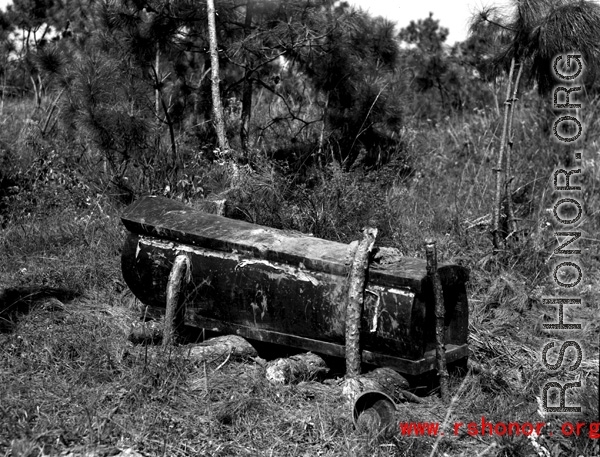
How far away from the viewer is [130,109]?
597cm

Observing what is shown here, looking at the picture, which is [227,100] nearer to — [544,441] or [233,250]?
[233,250]

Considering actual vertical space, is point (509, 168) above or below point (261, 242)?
above

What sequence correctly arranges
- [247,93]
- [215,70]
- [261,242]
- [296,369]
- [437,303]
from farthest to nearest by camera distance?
[247,93] → [215,70] → [261,242] → [296,369] → [437,303]

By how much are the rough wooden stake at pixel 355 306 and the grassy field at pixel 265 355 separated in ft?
0.56

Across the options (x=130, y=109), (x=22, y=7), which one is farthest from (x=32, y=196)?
(x=22, y=7)

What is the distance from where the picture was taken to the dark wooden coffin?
11.8ft

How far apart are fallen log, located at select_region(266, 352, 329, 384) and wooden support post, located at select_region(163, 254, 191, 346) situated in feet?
1.82

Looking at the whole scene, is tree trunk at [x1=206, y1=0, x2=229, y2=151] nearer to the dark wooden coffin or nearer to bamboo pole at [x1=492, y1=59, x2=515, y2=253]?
the dark wooden coffin

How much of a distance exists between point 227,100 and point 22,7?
5.55 m

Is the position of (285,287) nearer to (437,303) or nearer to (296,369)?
(296,369)

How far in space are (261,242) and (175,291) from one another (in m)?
0.52

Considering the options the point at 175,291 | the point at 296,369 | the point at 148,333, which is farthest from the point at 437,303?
the point at 148,333

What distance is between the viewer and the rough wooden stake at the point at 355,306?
11.7 ft

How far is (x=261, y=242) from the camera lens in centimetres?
395
